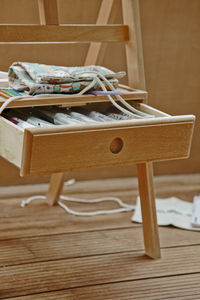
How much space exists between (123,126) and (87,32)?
40 cm

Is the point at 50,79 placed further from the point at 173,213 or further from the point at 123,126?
the point at 173,213

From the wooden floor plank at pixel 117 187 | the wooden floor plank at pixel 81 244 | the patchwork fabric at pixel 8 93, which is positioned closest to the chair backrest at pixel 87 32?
the patchwork fabric at pixel 8 93

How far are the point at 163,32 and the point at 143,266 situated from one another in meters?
1.06

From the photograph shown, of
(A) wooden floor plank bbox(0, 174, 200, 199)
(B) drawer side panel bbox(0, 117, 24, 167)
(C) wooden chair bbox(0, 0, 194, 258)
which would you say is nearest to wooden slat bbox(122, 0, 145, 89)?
(C) wooden chair bbox(0, 0, 194, 258)

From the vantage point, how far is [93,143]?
123 centimetres

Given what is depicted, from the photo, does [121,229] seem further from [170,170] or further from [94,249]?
[170,170]

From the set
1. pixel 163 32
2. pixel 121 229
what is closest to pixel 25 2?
pixel 163 32

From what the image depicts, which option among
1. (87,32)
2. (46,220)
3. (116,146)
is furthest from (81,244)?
(87,32)

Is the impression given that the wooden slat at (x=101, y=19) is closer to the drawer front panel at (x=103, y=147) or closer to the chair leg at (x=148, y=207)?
the chair leg at (x=148, y=207)

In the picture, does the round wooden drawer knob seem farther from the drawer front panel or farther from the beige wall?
the beige wall

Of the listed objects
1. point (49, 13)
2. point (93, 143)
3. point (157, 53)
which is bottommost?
point (157, 53)

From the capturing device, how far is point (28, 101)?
4.46 ft

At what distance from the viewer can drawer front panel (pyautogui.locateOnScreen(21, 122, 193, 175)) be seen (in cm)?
118

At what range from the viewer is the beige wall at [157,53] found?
2.07 meters
